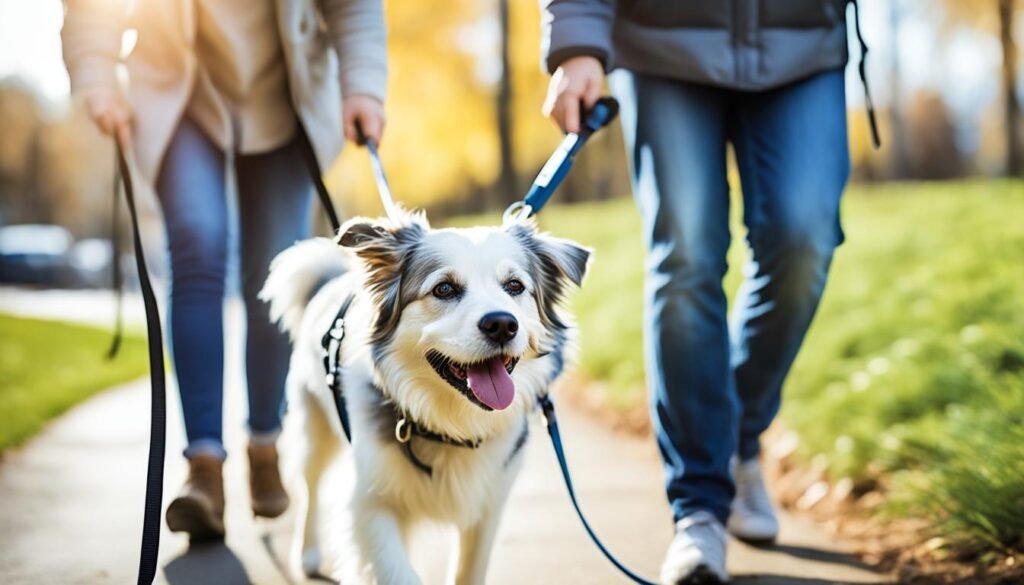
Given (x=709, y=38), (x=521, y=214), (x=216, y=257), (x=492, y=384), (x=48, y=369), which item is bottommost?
(x=48, y=369)

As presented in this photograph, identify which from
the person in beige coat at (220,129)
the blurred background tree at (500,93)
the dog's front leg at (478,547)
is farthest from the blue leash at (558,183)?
the blurred background tree at (500,93)

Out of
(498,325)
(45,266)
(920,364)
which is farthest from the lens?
(45,266)

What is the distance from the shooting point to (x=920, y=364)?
5.10 metres

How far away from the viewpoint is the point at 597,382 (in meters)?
8.11

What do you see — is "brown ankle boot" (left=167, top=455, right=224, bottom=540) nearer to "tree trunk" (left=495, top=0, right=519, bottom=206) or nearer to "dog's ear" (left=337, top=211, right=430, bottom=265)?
"dog's ear" (left=337, top=211, right=430, bottom=265)

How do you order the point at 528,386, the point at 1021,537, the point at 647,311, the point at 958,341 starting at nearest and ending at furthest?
A: the point at 528,386, the point at 1021,537, the point at 647,311, the point at 958,341

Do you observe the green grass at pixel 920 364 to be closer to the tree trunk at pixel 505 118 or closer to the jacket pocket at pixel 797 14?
the jacket pocket at pixel 797 14

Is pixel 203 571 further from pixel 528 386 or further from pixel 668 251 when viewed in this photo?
pixel 668 251

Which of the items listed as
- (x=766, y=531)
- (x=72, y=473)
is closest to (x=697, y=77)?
(x=766, y=531)

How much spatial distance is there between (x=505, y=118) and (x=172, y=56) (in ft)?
44.9

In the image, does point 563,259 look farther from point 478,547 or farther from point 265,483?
point 265,483

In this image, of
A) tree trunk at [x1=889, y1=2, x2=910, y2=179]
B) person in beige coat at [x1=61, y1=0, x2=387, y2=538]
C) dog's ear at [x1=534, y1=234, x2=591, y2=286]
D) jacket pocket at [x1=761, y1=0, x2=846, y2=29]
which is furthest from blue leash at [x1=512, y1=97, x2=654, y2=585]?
tree trunk at [x1=889, y1=2, x2=910, y2=179]

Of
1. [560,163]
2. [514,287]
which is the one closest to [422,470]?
[514,287]

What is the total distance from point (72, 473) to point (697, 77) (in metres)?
3.63
